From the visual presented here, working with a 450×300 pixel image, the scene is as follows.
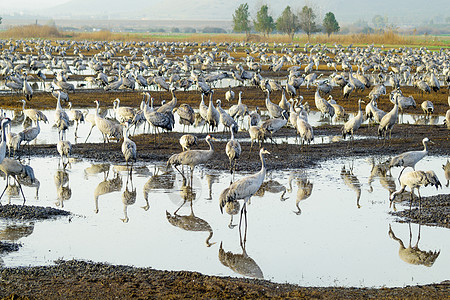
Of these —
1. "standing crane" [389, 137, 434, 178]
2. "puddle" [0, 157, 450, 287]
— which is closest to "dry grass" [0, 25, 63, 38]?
"puddle" [0, 157, 450, 287]

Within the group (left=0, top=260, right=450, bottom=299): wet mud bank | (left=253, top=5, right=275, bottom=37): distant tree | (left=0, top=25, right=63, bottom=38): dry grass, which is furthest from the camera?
(left=253, top=5, right=275, bottom=37): distant tree

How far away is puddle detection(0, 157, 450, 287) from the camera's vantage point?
972 centimetres

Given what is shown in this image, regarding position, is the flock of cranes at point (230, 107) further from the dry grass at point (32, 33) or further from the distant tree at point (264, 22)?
the distant tree at point (264, 22)

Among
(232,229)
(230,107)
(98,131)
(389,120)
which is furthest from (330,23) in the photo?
(232,229)

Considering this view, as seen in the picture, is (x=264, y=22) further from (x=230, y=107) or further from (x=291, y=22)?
(x=230, y=107)

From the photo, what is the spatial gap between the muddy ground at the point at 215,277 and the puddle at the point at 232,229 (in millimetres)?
476

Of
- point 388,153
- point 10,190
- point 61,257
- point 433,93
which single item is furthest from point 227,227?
point 433,93

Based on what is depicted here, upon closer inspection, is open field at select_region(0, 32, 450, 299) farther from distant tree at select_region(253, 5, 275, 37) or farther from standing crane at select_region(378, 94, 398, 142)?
distant tree at select_region(253, 5, 275, 37)

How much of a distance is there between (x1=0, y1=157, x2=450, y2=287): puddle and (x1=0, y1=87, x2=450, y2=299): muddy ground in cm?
48

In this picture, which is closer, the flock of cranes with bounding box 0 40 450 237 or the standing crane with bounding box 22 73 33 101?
the flock of cranes with bounding box 0 40 450 237

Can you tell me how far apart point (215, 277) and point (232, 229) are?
8.84 feet

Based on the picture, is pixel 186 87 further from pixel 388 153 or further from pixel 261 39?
pixel 261 39

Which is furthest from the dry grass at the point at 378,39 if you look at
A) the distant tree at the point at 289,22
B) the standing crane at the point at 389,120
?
the standing crane at the point at 389,120

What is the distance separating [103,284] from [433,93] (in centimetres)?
2869
